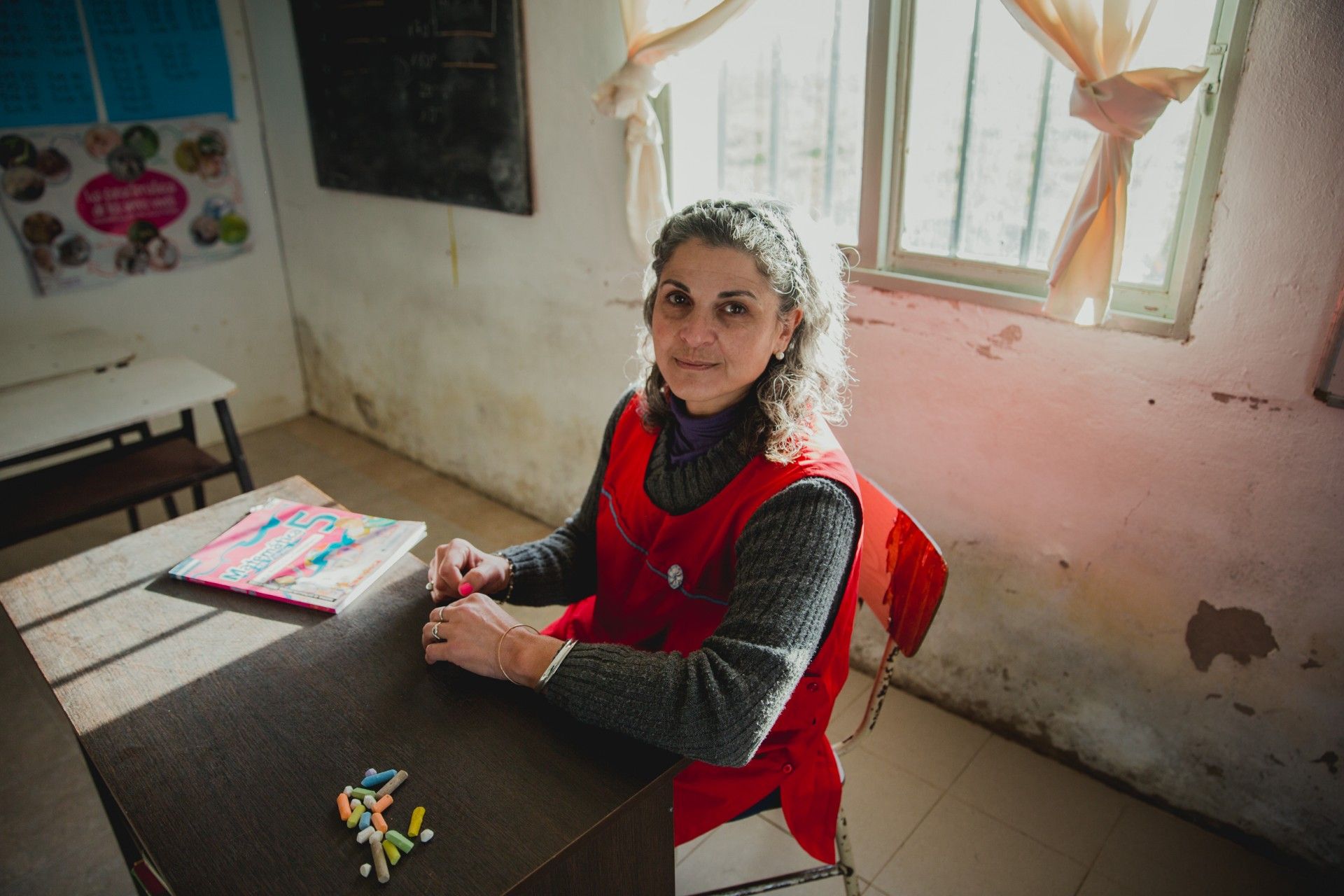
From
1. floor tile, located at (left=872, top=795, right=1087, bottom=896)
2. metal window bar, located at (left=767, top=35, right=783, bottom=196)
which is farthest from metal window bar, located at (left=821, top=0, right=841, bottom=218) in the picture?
floor tile, located at (left=872, top=795, right=1087, bottom=896)

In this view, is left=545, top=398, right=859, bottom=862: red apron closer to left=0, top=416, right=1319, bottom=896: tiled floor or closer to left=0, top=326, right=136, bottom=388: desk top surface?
left=0, top=416, right=1319, bottom=896: tiled floor

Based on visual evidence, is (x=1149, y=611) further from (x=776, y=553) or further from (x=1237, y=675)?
(x=776, y=553)

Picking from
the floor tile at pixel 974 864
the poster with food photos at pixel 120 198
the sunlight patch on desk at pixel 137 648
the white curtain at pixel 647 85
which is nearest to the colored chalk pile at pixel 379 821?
the sunlight patch on desk at pixel 137 648

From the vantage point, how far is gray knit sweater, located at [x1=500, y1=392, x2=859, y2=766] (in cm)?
109

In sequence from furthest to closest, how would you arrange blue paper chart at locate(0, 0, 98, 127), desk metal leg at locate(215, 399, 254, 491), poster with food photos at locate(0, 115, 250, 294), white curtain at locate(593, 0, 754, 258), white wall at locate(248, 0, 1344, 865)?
poster with food photos at locate(0, 115, 250, 294) → blue paper chart at locate(0, 0, 98, 127) → desk metal leg at locate(215, 399, 254, 491) → white curtain at locate(593, 0, 754, 258) → white wall at locate(248, 0, 1344, 865)

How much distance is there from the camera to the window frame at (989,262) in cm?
156

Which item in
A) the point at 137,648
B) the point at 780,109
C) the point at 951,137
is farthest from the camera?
the point at 780,109

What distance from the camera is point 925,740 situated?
7.35 feet

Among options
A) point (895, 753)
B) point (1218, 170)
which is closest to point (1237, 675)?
point (895, 753)

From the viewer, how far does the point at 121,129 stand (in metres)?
3.50

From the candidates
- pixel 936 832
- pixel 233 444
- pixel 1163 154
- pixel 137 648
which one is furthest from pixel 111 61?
pixel 936 832

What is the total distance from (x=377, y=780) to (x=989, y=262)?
1669mm

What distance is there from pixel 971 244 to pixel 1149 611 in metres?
0.93

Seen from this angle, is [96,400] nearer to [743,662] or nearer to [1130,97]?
[743,662]
